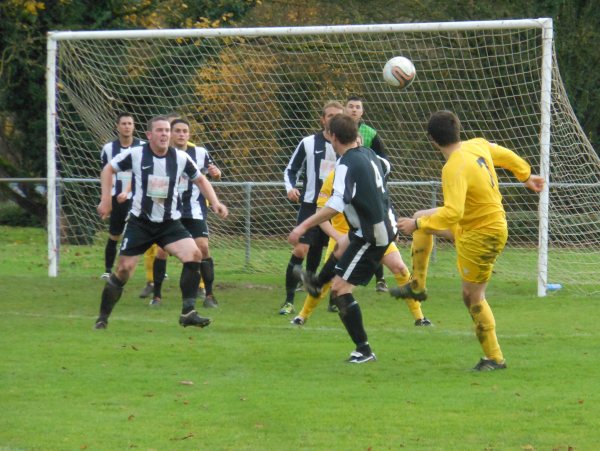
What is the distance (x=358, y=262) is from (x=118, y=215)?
18.3 ft

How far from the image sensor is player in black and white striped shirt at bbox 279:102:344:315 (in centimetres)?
1196

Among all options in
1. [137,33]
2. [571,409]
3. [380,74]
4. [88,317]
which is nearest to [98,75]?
[137,33]

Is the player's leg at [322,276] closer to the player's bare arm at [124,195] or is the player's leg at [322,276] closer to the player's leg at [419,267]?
the player's leg at [419,267]

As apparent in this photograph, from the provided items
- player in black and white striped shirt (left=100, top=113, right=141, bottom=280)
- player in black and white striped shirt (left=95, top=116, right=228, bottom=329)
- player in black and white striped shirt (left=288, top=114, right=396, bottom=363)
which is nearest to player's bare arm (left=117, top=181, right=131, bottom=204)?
player in black and white striped shirt (left=100, top=113, right=141, bottom=280)

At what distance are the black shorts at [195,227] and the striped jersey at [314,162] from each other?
1148mm

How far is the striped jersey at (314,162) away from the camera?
39.2ft

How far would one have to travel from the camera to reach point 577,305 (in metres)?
12.5

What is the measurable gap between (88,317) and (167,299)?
66.0 inches

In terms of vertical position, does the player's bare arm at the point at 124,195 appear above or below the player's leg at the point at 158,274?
above

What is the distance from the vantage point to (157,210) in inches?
406

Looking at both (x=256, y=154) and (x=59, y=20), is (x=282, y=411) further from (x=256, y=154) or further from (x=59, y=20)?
(x=59, y=20)

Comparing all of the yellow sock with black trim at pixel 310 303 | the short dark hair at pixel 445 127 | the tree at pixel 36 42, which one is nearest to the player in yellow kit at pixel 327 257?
the yellow sock with black trim at pixel 310 303

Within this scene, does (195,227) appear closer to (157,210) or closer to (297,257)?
(297,257)

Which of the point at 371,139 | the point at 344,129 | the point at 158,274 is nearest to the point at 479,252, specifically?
the point at 344,129
